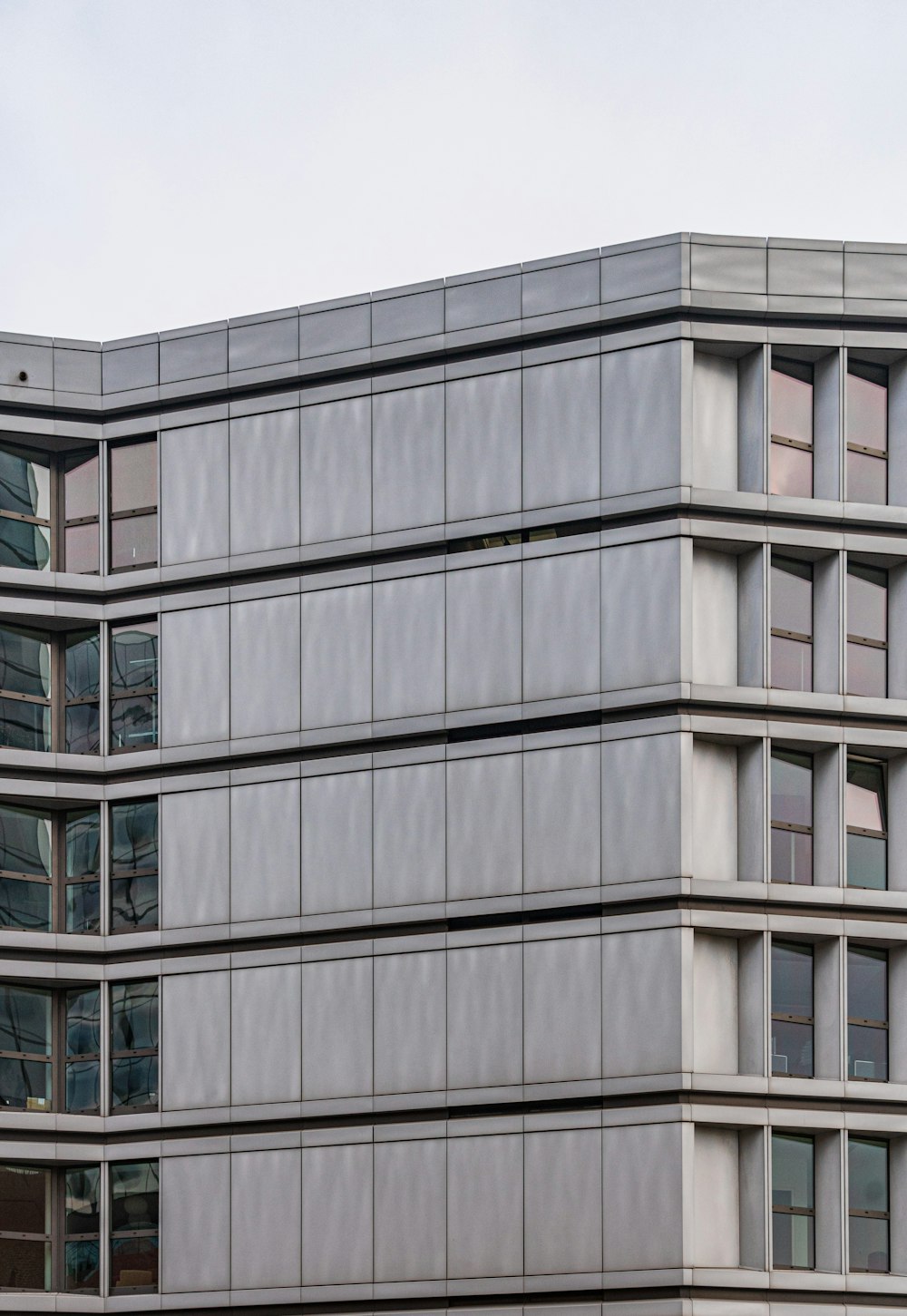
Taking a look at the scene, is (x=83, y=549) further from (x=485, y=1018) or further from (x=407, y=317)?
(x=485, y=1018)

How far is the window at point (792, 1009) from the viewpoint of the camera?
110 ft

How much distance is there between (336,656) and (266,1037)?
22.4ft

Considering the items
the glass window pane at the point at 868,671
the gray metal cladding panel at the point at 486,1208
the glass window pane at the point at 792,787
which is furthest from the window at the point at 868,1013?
the gray metal cladding panel at the point at 486,1208

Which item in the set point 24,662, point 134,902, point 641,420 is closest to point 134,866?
point 134,902

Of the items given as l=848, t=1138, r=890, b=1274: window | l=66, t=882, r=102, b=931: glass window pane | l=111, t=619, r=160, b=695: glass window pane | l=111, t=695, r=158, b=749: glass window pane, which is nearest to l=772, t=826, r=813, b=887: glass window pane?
l=848, t=1138, r=890, b=1274: window

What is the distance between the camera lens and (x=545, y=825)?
34375mm

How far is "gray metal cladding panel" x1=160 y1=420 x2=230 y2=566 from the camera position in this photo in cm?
3772

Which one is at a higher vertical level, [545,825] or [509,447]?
[509,447]

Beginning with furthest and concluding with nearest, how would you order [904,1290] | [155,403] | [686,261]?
[155,403], [686,261], [904,1290]

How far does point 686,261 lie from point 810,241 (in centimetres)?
227

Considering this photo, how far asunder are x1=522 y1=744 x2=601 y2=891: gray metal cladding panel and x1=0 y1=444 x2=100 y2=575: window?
10044 millimetres

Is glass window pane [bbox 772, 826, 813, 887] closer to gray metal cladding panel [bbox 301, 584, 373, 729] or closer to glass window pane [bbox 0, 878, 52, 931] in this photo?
gray metal cladding panel [bbox 301, 584, 373, 729]

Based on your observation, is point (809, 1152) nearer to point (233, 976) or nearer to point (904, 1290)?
point (904, 1290)

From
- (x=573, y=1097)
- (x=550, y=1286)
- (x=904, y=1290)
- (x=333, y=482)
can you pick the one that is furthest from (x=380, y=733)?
(x=904, y=1290)
